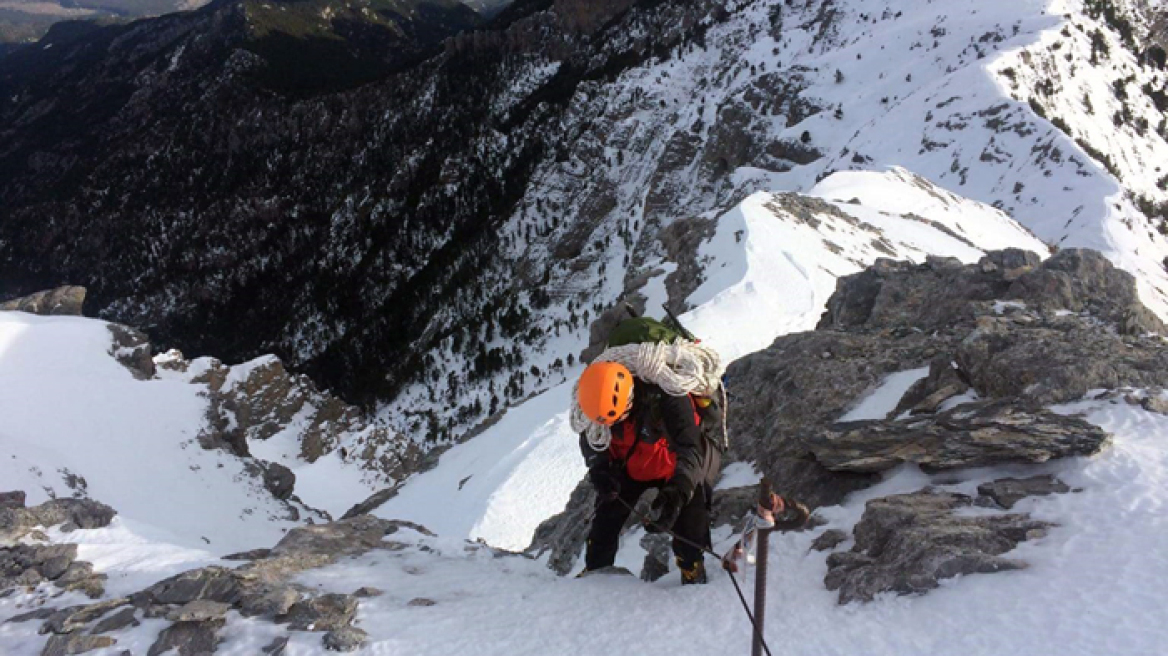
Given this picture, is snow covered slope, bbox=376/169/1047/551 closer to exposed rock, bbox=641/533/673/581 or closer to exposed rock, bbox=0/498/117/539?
exposed rock, bbox=0/498/117/539

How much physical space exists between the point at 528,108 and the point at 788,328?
405 ft

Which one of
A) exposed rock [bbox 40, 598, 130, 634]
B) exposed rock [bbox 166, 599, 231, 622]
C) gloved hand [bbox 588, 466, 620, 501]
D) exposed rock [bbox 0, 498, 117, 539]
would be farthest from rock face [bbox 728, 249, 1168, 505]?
exposed rock [bbox 0, 498, 117, 539]

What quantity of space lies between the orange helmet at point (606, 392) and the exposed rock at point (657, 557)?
210cm

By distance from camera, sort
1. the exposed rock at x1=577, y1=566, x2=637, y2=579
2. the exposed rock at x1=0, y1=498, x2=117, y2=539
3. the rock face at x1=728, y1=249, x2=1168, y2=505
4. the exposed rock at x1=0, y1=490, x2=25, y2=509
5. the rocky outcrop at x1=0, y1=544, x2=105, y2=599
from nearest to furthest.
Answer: the rock face at x1=728, y1=249, x2=1168, y2=505 < the exposed rock at x1=577, y1=566, x2=637, y2=579 < the rocky outcrop at x1=0, y1=544, x2=105, y2=599 < the exposed rock at x1=0, y1=498, x2=117, y2=539 < the exposed rock at x1=0, y1=490, x2=25, y2=509

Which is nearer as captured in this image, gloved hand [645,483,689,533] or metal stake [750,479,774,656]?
metal stake [750,479,774,656]

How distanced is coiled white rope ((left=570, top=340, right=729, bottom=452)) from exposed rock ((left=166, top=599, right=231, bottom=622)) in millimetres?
3341

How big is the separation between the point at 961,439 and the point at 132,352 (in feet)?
101

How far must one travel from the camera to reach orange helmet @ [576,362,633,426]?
4.77 m

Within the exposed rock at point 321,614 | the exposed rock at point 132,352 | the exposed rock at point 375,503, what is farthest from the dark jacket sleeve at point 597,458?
the exposed rock at point 132,352

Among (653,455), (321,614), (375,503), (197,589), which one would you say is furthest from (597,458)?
(375,503)

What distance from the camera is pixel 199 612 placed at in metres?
5.43

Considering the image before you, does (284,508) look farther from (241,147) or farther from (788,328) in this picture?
(241,147)

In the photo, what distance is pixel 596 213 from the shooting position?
91125 millimetres

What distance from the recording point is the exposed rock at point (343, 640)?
5074 mm
